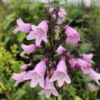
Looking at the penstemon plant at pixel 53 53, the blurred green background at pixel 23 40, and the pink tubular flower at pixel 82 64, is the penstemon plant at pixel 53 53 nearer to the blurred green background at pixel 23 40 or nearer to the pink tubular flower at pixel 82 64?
the pink tubular flower at pixel 82 64

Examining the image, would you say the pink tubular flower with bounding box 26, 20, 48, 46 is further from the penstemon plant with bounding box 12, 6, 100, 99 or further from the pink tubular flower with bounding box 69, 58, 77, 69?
the pink tubular flower with bounding box 69, 58, 77, 69

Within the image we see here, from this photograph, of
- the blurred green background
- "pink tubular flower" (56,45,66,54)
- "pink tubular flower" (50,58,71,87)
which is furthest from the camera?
the blurred green background

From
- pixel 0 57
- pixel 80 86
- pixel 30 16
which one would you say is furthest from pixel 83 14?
pixel 0 57

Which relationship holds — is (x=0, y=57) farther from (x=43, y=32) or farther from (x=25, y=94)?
(x=43, y=32)

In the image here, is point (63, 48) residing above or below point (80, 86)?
above

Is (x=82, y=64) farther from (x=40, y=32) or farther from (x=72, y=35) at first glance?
(x=40, y=32)

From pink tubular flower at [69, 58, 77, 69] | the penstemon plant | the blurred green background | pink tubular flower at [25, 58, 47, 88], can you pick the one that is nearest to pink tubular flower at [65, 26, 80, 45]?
the penstemon plant

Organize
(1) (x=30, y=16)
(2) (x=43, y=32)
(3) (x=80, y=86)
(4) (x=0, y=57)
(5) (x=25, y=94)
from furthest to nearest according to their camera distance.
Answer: (1) (x=30, y=16) < (3) (x=80, y=86) < (4) (x=0, y=57) < (5) (x=25, y=94) < (2) (x=43, y=32)
